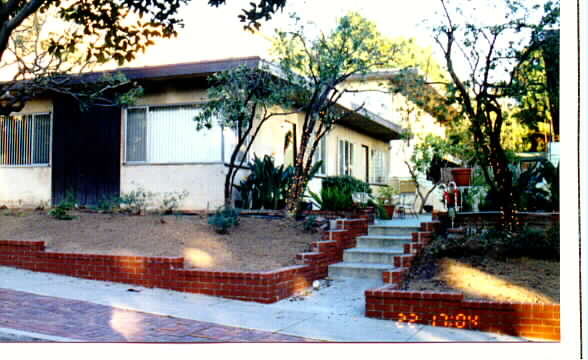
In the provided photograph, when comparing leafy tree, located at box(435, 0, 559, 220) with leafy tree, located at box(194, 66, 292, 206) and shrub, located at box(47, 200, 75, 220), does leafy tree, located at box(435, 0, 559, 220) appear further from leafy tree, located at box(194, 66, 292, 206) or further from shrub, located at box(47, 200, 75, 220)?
shrub, located at box(47, 200, 75, 220)

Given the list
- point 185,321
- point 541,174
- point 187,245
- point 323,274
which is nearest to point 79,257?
point 187,245

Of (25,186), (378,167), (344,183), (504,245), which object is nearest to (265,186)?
(344,183)

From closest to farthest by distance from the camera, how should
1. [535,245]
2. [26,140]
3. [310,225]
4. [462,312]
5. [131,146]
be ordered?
[462,312], [535,245], [310,225], [131,146], [26,140]

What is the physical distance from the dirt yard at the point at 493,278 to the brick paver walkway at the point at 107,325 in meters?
2.24

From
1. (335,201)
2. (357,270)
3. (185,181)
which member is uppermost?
(185,181)

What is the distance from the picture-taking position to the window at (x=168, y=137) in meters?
13.2

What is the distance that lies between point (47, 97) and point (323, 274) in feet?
27.4

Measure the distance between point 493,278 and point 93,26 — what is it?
7.47 m

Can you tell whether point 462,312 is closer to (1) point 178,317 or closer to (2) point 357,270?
(2) point 357,270

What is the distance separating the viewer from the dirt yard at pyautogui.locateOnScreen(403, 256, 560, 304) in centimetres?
757

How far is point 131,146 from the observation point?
14.0 meters

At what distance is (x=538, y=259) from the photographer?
8.65 m
